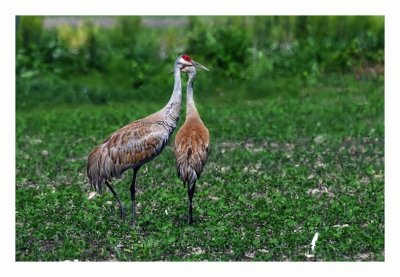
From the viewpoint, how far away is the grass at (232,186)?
9008 mm

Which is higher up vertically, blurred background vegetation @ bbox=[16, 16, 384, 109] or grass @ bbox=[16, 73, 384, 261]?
blurred background vegetation @ bbox=[16, 16, 384, 109]

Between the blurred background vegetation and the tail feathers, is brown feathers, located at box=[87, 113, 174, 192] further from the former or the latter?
the blurred background vegetation

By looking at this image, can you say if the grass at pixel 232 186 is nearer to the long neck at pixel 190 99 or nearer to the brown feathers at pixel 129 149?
the brown feathers at pixel 129 149

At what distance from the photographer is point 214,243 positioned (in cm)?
900

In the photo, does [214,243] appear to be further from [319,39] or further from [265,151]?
[319,39]

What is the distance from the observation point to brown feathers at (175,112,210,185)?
9516mm

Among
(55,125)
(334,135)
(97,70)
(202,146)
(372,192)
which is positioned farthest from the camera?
(97,70)

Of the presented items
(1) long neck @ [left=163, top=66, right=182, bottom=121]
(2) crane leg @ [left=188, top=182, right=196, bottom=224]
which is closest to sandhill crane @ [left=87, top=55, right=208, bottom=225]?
(1) long neck @ [left=163, top=66, right=182, bottom=121]

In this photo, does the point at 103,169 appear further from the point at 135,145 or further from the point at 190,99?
the point at 190,99

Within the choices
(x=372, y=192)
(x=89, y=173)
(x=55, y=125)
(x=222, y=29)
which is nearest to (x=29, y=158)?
(x=55, y=125)

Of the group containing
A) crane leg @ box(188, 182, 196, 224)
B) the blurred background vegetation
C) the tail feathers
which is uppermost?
the blurred background vegetation

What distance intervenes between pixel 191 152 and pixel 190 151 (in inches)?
0.5

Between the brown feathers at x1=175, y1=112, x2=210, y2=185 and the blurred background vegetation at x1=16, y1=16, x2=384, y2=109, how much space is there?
770cm

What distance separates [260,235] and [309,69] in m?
9.27
